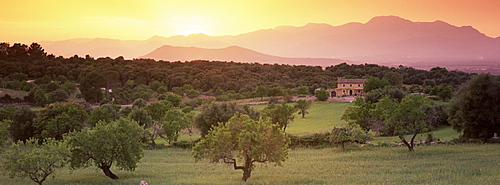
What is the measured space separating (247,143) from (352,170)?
31.5 feet

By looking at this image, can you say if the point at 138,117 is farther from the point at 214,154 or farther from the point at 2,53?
the point at 2,53

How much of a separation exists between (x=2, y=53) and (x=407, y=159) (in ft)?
584

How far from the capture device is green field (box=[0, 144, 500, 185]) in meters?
26.0

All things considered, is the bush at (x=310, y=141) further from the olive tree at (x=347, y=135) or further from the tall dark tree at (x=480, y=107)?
the tall dark tree at (x=480, y=107)

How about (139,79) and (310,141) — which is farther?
(139,79)

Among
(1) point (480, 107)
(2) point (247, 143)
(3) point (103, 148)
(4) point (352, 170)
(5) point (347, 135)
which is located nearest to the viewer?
(2) point (247, 143)

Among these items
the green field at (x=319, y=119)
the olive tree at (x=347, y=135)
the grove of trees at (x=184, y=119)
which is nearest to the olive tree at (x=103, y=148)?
the grove of trees at (x=184, y=119)

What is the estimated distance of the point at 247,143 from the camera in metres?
26.4

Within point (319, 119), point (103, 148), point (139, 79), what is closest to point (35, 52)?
point (139, 79)

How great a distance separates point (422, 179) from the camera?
25172mm

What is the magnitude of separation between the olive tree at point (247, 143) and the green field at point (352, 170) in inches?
66.5

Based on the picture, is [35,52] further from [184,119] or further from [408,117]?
[408,117]

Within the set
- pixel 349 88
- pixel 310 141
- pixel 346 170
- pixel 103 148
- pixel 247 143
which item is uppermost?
pixel 247 143

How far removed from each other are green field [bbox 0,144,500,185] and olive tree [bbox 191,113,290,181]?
5.54 feet
